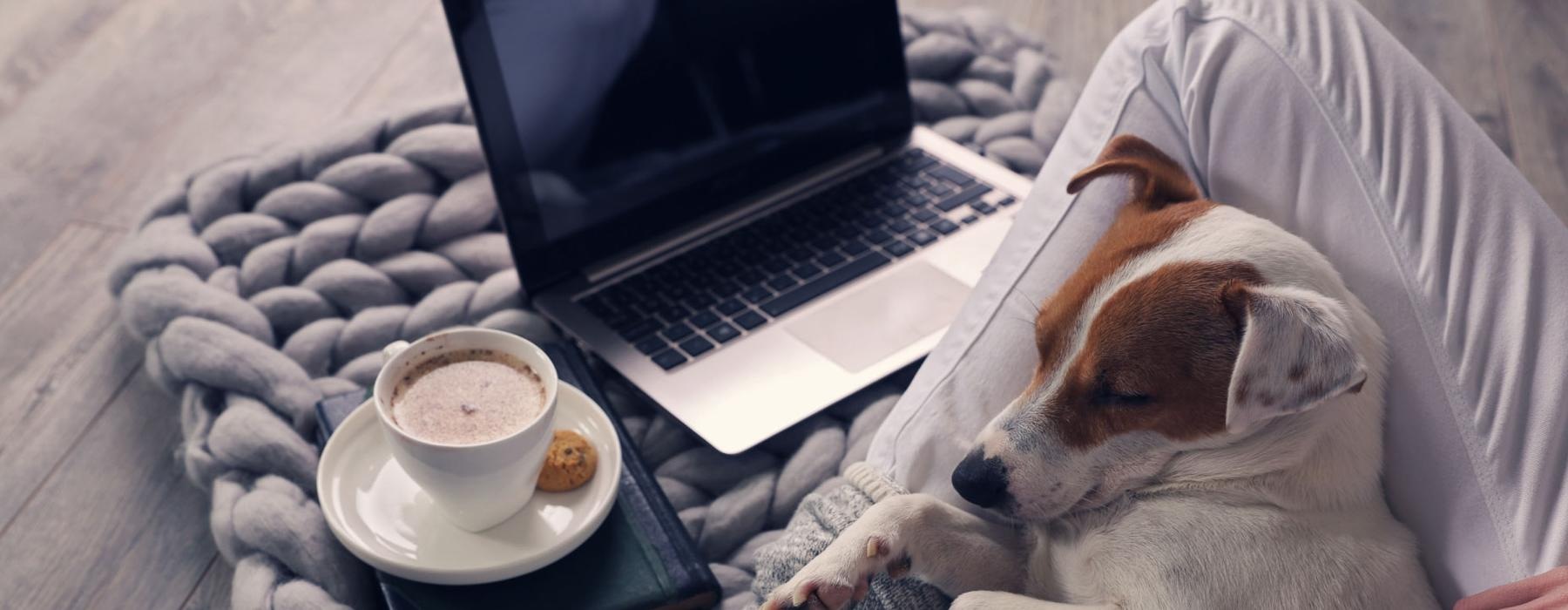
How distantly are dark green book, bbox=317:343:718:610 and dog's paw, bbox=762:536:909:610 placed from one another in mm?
149

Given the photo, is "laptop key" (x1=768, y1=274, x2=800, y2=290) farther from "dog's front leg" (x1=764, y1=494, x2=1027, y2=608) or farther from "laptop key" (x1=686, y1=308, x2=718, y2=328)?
"dog's front leg" (x1=764, y1=494, x2=1027, y2=608)

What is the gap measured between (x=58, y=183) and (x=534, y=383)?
1.18 metres

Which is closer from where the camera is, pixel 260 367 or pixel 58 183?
pixel 260 367

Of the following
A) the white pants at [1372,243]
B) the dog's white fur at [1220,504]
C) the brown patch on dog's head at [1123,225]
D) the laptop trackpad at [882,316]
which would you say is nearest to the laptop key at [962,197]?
the laptop trackpad at [882,316]

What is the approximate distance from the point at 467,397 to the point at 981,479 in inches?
17.9

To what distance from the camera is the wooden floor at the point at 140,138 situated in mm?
1374

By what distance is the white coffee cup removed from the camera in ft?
3.51

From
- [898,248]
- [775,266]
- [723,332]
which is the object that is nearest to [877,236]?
[898,248]

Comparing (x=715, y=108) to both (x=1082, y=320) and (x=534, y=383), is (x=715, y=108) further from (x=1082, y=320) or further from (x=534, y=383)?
(x=1082, y=320)

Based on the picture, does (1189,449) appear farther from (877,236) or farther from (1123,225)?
(877,236)

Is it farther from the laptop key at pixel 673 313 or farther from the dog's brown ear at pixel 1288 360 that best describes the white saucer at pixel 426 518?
the dog's brown ear at pixel 1288 360

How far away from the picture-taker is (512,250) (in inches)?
57.8

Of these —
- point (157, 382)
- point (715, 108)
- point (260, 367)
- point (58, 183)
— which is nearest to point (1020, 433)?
point (715, 108)

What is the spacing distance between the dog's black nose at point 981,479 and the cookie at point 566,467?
1.19 ft
